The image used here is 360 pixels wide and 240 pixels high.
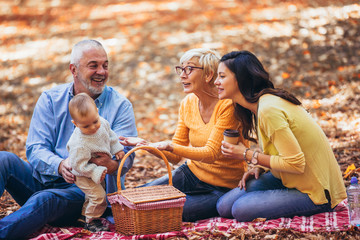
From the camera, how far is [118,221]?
4.00 m

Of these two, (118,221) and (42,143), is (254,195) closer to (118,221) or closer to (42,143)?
(118,221)

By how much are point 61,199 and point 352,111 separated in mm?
5306

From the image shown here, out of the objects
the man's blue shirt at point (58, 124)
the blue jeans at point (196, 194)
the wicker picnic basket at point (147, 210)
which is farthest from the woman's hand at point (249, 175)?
the man's blue shirt at point (58, 124)

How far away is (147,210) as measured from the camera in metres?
3.76

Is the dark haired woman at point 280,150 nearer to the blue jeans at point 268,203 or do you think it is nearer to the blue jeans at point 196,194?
the blue jeans at point 268,203

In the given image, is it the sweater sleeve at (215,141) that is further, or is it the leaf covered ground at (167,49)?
the leaf covered ground at (167,49)

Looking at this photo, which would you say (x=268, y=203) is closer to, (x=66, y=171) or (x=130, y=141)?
(x=130, y=141)

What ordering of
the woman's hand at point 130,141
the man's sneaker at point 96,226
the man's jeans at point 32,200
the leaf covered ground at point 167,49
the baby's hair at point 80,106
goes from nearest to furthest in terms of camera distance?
the baby's hair at point 80,106 → the man's jeans at point 32,200 → the man's sneaker at point 96,226 → the woman's hand at point 130,141 → the leaf covered ground at point 167,49

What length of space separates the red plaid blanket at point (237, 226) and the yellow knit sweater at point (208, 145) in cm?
45

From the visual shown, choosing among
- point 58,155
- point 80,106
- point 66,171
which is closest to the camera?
point 80,106

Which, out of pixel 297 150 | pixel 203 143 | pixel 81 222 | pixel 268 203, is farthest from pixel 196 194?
pixel 297 150

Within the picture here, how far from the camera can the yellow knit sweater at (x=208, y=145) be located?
14.0 ft

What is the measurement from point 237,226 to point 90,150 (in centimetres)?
137

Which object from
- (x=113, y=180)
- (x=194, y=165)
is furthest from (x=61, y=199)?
(x=194, y=165)
